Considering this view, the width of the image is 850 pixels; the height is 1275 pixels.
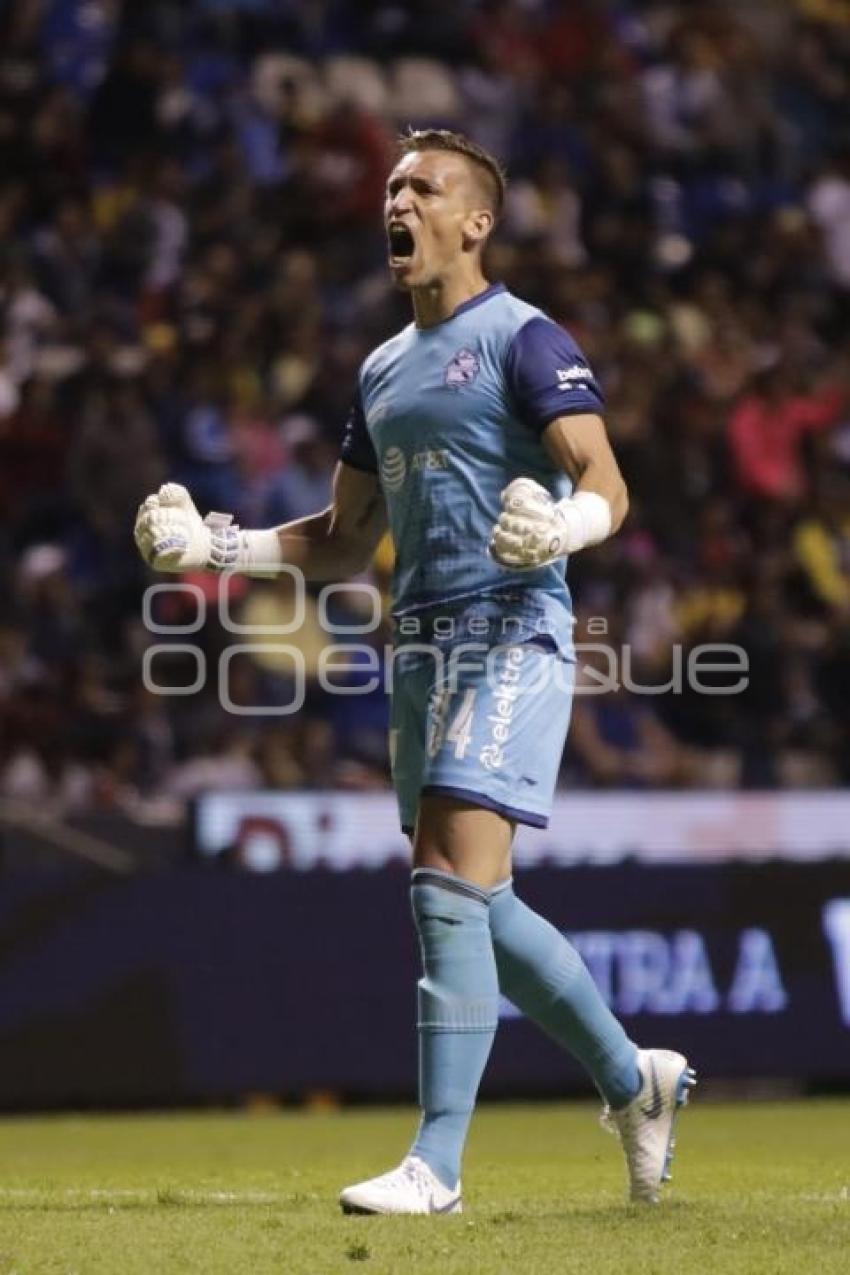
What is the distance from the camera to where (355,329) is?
46.4 feet

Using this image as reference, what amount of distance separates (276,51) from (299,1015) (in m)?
7.41

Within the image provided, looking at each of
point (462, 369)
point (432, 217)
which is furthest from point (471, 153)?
point (462, 369)

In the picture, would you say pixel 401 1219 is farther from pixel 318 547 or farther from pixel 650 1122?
pixel 318 547

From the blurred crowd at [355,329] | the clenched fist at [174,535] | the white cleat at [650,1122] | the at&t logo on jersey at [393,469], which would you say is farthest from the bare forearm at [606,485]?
the blurred crowd at [355,329]

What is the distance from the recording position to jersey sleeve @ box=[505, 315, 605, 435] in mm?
5625

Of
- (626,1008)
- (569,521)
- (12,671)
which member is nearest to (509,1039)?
(626,1008)

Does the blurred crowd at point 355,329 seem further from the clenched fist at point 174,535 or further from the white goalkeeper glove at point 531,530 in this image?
the white goalkeeper glove at point 531,530

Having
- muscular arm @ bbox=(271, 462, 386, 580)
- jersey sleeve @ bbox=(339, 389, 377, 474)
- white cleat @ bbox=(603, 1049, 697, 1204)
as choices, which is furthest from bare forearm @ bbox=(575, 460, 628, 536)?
white cleat @ bbox=(603, 1049, 697, 1204)

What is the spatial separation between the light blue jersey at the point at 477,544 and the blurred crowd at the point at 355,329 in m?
4.75

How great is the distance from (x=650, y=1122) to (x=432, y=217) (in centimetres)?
209

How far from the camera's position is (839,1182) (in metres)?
6.66

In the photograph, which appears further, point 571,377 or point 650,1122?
point 650,1122

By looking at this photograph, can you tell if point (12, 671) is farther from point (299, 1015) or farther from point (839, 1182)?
point (839, 1182)

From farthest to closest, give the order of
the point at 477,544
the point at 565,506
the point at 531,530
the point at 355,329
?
the point at 355,329
the point at 477,544
the point at 565,506
the point at 531,530
